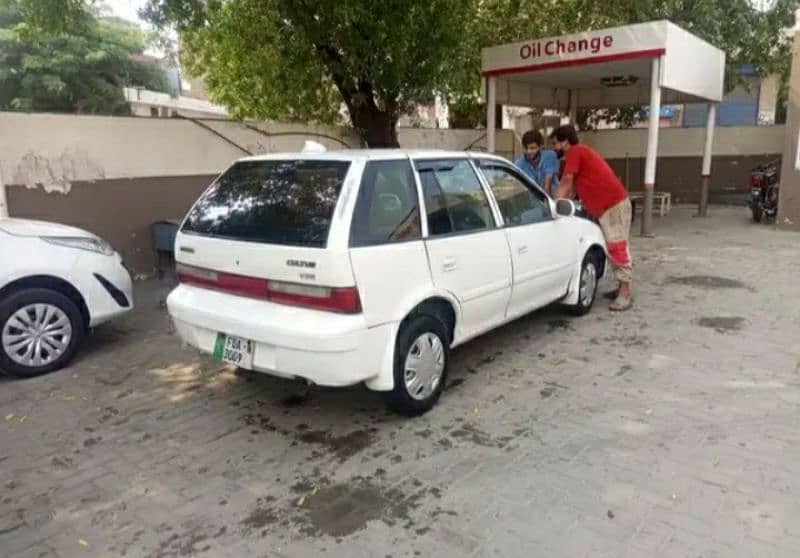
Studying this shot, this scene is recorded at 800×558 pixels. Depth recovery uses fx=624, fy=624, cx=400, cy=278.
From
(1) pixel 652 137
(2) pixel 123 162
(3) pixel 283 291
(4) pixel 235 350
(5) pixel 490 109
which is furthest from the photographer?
(5) pixel 490 109

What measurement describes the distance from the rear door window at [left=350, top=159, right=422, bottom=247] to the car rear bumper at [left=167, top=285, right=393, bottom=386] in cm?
49

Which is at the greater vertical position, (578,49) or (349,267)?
(578,49)

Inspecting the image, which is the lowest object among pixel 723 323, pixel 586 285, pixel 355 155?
pixel 723 323

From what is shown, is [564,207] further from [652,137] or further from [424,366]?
[652,137]

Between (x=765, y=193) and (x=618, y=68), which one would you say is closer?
A: (x=618, y=68)

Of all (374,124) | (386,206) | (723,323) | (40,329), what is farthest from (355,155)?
(374,124)

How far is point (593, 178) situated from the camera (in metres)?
6.33

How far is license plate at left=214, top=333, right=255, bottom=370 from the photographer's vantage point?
146 inches

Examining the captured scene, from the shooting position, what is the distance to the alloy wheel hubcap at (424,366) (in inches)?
154

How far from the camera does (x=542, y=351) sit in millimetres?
5254

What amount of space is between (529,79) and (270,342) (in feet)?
38.7

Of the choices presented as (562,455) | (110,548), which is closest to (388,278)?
(562,455)

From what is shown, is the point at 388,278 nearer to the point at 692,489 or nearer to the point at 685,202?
the point at 692,489

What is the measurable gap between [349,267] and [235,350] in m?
0.95
